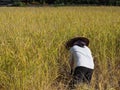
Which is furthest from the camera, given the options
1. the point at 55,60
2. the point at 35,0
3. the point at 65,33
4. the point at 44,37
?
the point at 35,0

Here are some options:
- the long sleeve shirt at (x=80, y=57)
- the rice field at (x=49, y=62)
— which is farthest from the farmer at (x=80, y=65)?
the rice field at (x=49, y=62)

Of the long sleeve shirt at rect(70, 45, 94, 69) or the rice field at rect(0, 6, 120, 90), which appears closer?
the rice field at rect(0, 6, 120, 90)

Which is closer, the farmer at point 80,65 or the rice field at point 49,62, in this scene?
the rice field at point 49,62

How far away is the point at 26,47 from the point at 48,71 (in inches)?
15.1

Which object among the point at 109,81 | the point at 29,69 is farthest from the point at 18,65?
the point at 109,81

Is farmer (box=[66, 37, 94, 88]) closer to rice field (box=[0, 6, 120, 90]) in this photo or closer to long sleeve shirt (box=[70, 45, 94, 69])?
long sleeve shirt (box=[70, 45, 94, 69])

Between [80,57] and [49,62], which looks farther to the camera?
[49,62]

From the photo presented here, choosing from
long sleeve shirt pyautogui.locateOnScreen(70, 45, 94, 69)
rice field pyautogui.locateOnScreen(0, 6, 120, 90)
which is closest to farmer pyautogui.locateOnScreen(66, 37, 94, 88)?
long sleeve shirt pyautogui.locateOnScreen(70, 45, 94, 69)

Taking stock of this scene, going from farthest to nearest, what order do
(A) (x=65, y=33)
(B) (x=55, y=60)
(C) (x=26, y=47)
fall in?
1. (A) (x=65, y=33)
2. (B) (x=55, y=60)
3. (C) (x=26, y=47)

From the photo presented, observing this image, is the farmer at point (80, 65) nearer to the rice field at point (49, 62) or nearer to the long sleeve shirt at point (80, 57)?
the long sleeve shirt at point (80, 57)

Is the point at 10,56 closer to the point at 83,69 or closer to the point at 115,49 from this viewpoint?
the point at 83,69

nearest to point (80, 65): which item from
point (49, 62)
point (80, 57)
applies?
point (80, 57)

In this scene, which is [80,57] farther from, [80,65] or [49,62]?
[49,62]

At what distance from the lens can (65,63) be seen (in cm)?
396
